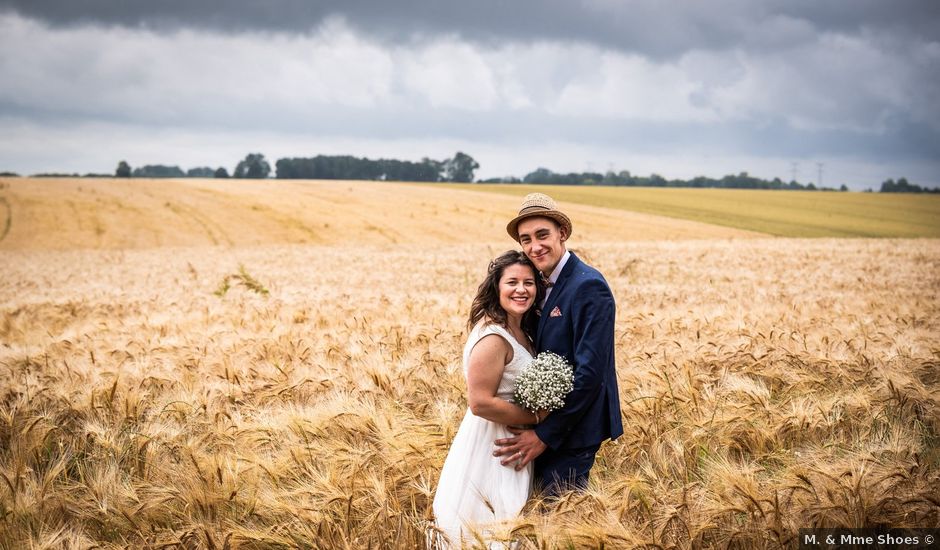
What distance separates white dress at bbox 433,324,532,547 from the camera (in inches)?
97.9

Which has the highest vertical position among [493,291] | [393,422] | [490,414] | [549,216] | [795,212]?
[795,212]

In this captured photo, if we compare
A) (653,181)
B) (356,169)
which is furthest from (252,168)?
(653,181)

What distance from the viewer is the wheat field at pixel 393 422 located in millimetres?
2258

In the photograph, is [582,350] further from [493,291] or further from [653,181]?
[653,181]

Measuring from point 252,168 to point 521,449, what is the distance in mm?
98718

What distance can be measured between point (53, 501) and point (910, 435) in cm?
454

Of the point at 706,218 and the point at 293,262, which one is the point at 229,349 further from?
the point at 706,218

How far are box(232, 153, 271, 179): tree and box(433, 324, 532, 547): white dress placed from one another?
3821 inches

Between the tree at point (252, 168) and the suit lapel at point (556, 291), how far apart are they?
9694 cm

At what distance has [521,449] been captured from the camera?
256 centimetres

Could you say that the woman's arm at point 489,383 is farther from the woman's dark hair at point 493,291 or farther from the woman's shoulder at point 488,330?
the woman's dark hair at point 493,291

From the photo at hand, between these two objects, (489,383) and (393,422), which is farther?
(393,422)

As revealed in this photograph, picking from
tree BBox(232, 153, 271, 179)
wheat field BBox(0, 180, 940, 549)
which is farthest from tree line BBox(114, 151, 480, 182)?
wheat field BBox(0, 180, 940, 549)

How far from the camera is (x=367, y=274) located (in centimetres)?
1377
